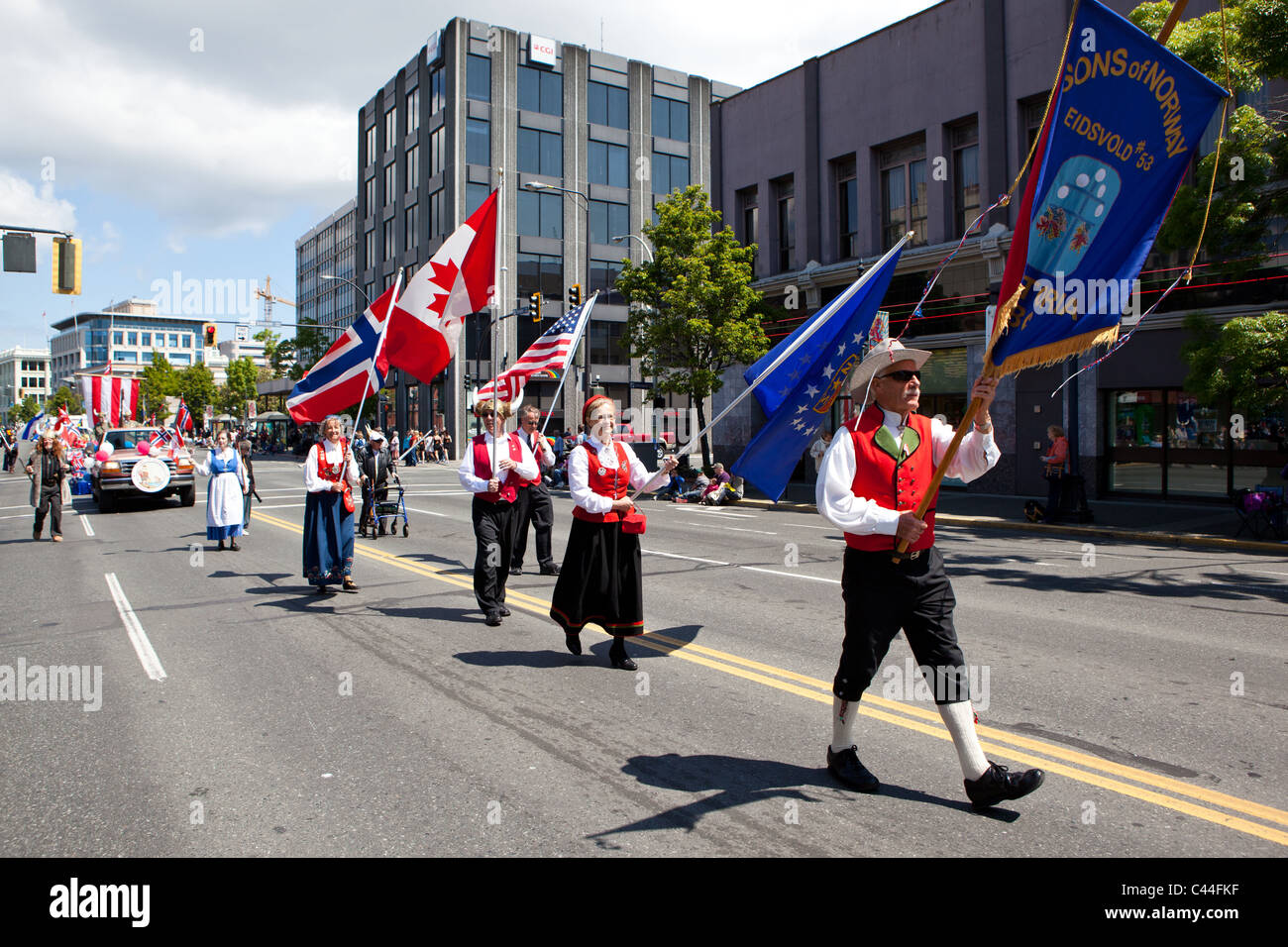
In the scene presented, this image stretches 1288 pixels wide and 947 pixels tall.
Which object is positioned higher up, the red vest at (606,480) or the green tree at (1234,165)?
the green tree at (1234,165)

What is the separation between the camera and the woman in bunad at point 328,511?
9.28m

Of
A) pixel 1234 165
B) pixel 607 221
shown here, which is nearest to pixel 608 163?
pixel 607 221

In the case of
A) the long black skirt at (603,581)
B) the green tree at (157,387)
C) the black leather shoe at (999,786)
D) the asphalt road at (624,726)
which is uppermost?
the green tree at (157,387)

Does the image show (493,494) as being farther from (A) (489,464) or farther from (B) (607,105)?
(B) (607,105)

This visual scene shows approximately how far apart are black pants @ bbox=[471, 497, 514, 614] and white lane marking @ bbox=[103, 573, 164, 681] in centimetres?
260

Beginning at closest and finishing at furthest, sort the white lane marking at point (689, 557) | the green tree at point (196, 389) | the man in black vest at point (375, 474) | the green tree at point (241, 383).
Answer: the white lane marking at point (689, 557)
the man in black vest at point (375, 474)
the green tree at point (241, 383)
the green tree at point (196, 389)

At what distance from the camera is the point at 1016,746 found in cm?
477

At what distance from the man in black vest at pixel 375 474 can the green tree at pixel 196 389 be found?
7774cm

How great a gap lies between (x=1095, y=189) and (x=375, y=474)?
512 inches

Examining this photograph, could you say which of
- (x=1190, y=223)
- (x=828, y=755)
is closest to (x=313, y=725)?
(x=828, y=755)

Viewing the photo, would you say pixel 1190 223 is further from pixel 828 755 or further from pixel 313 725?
pixel 313 725

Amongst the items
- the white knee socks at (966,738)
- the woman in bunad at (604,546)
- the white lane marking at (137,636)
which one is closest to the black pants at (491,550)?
the woman in bunad at (604,546)

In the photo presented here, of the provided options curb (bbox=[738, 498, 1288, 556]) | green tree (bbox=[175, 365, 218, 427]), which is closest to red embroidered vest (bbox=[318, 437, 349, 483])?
curb (bbox=[738, 498, 1288, 556])

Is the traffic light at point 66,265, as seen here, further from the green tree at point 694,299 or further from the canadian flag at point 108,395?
the canadian flag at point 108,395
